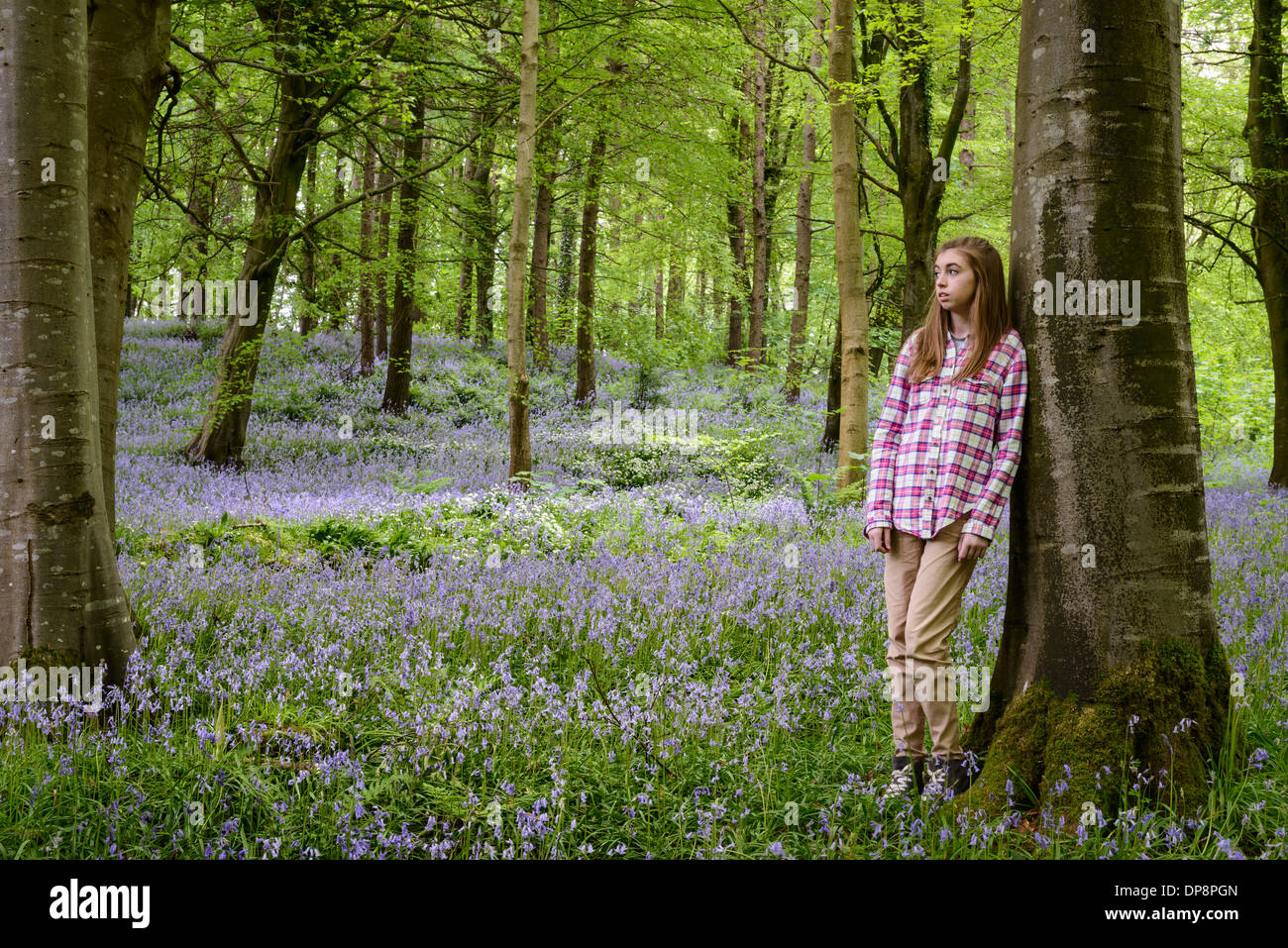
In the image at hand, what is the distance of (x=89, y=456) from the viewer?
3.80m

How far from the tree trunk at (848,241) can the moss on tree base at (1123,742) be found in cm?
643

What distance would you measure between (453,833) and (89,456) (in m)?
2.56

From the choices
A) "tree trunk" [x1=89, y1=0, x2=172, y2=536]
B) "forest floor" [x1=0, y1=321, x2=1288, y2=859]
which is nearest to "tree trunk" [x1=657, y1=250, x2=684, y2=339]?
"forest floor" [x1=0, y1=321, x2=1288, y2=859]

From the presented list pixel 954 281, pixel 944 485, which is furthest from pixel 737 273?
pixel 944 485

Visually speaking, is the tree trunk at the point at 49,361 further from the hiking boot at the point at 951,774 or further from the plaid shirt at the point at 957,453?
the hiking boot at the point at 951,774

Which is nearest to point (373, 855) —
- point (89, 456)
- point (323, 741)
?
point (323, 741)

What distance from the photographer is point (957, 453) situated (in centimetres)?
334

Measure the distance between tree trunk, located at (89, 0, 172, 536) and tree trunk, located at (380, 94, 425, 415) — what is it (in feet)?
26.9

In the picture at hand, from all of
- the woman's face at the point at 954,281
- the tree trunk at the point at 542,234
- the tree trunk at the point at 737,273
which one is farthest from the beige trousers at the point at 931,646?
the tree trunk at the point at 737,273

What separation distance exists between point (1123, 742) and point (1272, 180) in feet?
38.4

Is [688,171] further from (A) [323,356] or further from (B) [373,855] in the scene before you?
(B) [373,855]

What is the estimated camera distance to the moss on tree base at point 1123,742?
2.94 m

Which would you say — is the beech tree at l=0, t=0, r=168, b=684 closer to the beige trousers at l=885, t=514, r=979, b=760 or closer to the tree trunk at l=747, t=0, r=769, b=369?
the beige trousers at l=885, t=514, r=979, b=760

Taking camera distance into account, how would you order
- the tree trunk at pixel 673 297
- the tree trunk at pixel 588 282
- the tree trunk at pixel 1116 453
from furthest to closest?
the tree trunk at pixel 673 297, the tree trunk at pixel 588 282, the tree trunk at pixel 1116 453
